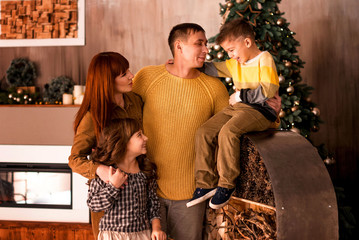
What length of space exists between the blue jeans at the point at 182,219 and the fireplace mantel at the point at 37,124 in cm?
233

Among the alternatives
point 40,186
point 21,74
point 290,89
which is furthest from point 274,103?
point 21,74

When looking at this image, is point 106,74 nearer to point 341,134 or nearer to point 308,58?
point 308,58

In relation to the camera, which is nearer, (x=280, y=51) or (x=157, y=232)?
(x=157, y=232)

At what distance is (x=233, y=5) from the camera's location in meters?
3.44

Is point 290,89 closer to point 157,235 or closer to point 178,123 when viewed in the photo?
point 178,123

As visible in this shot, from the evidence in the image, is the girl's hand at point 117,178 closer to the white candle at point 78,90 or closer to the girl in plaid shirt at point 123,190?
the girl in plaid shirt at point 123,190

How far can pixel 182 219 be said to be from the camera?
7.43ft

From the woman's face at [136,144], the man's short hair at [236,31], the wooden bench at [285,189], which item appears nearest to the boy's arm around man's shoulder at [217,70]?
the man's short hair at [236,31]

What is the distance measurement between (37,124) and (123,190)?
2670 mm

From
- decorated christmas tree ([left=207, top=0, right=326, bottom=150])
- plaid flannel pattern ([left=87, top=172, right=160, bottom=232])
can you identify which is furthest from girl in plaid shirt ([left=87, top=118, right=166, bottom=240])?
decorated christmas tree ([left=207, top=0, right=326, bottom=150])

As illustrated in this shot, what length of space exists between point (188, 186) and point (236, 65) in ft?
2.52

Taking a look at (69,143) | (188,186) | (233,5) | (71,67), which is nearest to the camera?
(188,186)

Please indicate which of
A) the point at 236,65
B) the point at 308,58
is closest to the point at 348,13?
the point at 308,58

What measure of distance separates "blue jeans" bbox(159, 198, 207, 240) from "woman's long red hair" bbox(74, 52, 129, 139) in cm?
60
